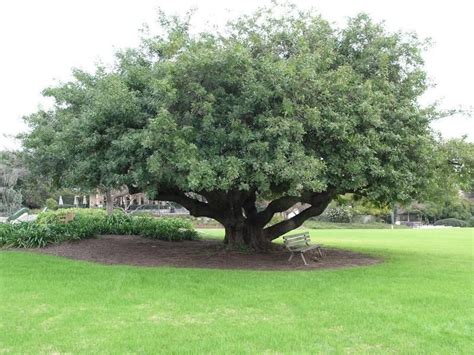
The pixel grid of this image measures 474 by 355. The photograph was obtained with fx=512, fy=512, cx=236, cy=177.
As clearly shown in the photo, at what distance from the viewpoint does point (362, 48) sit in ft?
44.0

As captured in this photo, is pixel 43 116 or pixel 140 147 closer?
pixel 140 147

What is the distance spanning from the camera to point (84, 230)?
54.9 ft

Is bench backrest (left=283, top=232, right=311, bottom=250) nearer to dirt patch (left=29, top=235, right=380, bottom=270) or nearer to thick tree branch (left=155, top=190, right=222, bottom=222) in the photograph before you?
dirt patch (left=29, top=235, right=380, bottom=270)

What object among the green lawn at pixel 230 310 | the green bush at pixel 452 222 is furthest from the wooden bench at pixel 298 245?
the green bush at pixel 452 222

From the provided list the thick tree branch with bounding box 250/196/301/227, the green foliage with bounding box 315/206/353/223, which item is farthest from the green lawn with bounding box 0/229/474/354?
the green foliage with bounding box 315/206/353/223

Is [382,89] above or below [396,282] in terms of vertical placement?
above

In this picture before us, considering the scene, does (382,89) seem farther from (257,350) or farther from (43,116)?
(43,116)

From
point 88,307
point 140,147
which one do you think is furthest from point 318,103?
point 88,307

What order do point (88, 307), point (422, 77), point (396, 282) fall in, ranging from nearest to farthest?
point (88, 307)
point (396, 282)
point (422, 77)

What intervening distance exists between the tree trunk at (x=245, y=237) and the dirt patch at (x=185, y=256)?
0.38 m

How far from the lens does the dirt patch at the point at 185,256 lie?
13156 mm

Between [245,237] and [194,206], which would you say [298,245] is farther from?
[194,206]

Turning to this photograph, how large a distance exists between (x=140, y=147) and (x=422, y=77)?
7572 millimetres

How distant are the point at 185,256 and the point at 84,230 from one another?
4.20 m
